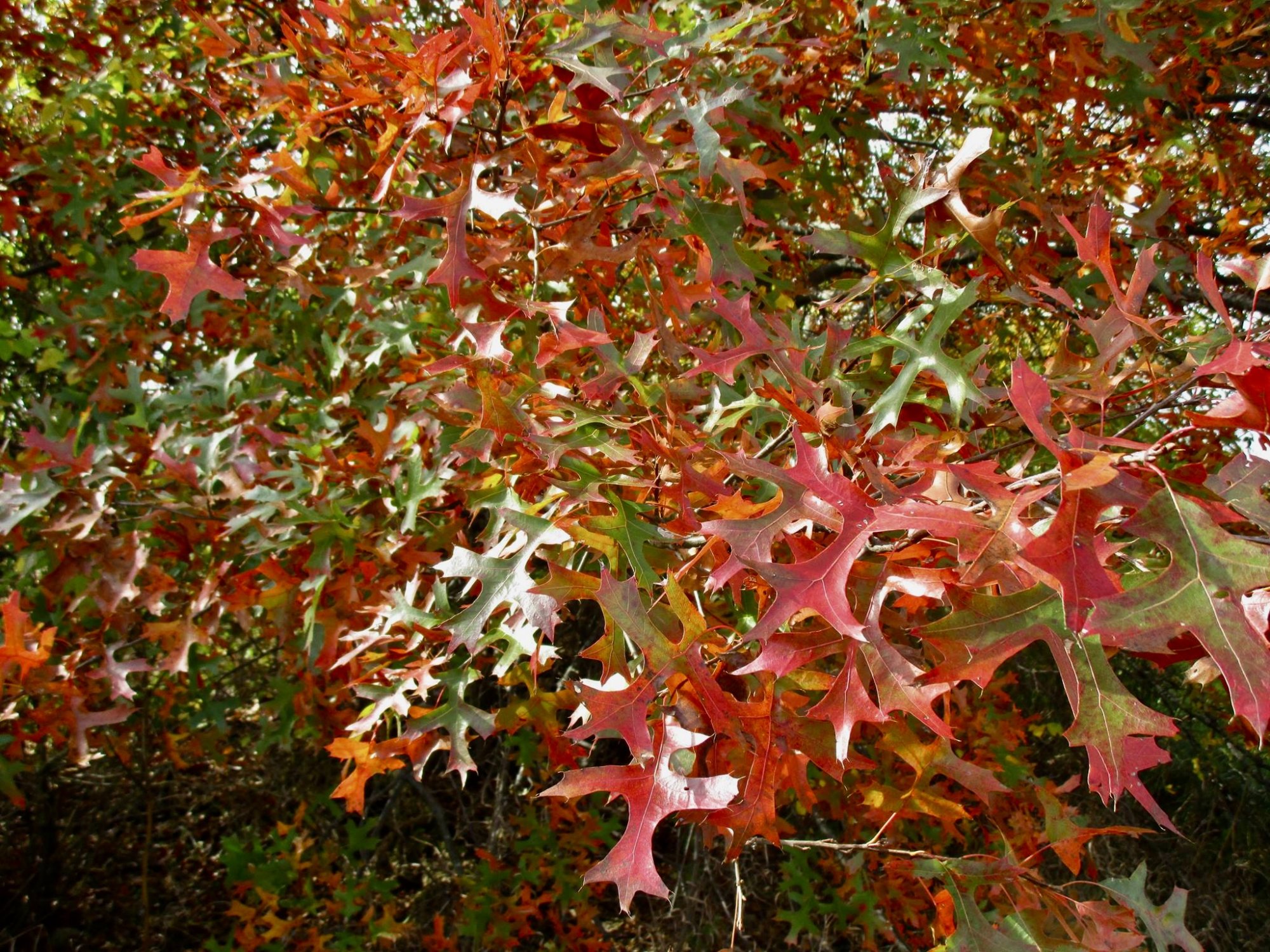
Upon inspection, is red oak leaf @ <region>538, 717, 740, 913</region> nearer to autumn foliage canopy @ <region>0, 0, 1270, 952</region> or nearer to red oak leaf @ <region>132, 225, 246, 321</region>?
autumn foliage canopy @ <region>0, 0, 1270, 952</region>

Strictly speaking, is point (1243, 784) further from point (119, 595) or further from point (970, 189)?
point (119, 595)

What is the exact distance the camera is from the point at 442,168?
1.66m

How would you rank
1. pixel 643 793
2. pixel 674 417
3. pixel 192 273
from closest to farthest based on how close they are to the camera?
1. pixel 643 793
2. pixel 674 417
3. pixel 192 273

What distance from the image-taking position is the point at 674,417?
4.89 ft

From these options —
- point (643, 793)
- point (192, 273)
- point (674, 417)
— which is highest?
point (192, 273)

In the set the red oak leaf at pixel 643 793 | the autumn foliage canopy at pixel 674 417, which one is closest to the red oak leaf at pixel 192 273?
the autumn foliage canopy at pixel 674 417

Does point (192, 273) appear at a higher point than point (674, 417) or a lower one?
higher

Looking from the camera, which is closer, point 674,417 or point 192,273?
point 674,417

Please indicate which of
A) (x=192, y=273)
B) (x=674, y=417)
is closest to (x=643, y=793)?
(x=674, y=417)

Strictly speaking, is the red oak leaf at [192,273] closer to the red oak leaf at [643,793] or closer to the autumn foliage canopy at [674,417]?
the autumn foliage canopy at [674,417]

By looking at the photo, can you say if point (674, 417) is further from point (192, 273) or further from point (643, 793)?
point (192, 273)

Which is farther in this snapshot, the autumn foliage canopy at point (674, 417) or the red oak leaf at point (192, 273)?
the red oak leaf at point (192, 273)

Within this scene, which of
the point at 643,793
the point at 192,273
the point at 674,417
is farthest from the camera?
the point at 192,273

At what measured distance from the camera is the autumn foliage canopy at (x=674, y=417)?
105 cm
